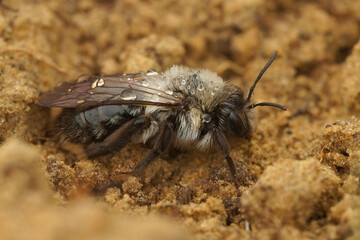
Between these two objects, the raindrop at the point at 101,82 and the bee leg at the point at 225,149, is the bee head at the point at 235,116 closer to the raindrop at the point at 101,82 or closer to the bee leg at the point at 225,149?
the bee leg at the point at 225,149

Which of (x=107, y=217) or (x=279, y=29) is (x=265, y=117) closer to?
(x=279, y=29)

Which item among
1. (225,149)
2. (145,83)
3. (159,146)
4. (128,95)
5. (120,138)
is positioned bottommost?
(225,149)

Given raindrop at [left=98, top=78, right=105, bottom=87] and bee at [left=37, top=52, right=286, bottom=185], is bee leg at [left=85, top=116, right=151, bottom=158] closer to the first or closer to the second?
bee at [left=37, top=52, right=286, bottom=185]

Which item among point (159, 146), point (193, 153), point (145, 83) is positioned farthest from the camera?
point (193, 153)

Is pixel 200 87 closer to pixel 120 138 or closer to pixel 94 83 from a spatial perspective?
pixel 120 138

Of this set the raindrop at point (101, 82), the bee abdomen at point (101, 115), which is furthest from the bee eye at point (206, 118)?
the raindrop at point (101, 82)

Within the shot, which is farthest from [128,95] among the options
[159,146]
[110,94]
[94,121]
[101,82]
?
[159,146]

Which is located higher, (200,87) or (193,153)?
(200,87)

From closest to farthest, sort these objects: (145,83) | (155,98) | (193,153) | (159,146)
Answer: (159,146)
(155,98)
(145,83)
(193,153)
